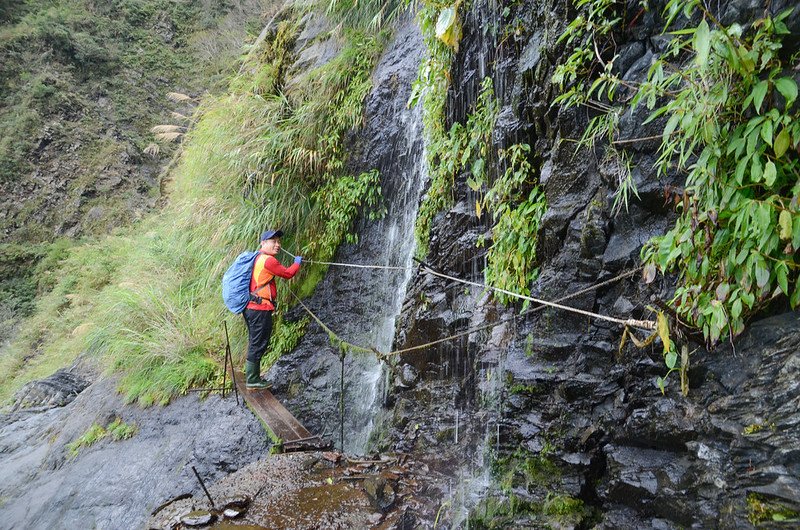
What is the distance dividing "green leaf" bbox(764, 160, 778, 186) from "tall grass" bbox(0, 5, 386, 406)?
4.70m

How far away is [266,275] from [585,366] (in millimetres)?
3883

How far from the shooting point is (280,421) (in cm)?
514

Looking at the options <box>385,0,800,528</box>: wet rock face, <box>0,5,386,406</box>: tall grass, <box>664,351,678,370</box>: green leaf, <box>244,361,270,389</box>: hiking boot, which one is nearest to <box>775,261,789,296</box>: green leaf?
<box>385,0,800,528</box>: wet rock face

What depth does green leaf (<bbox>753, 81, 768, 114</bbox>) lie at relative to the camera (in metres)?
2.02

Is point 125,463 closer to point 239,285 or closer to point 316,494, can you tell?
point 239,285

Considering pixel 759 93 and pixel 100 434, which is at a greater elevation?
pixel 759 93

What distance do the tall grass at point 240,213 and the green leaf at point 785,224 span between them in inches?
189

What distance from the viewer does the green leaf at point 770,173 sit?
1.98 m

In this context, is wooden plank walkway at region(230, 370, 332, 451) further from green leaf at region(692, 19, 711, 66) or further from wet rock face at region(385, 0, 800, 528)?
green leaf at region(692, 19, 711, 66)

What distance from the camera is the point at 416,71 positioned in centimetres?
618

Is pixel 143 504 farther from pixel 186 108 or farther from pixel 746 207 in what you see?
pixel 186 108

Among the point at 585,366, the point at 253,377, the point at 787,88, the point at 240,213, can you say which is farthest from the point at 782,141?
the point at 240,213

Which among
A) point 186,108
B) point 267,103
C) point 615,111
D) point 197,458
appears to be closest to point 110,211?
point 186,108

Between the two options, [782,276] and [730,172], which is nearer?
[782,276]
